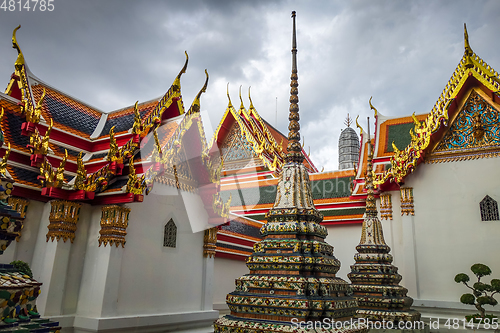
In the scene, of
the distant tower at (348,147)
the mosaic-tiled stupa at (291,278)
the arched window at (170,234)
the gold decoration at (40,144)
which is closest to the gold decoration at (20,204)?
the gold decoration at (40,144)

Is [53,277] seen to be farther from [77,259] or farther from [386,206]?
[386,206]

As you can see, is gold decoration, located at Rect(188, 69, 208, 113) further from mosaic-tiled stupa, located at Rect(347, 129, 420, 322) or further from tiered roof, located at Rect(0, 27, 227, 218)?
mosaic-tiled stupa, located at Rect(347, 129, 420, 322)

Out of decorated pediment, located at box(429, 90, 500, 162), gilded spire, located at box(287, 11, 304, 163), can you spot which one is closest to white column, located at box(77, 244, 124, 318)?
gilded spire, located at box(287, 11, 304, 163)

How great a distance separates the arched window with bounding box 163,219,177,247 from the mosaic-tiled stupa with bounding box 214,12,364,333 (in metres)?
2.80

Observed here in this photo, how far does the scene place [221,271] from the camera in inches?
336

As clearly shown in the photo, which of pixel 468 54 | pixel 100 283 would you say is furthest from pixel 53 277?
pixel 468 54

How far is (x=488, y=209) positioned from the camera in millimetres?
7676

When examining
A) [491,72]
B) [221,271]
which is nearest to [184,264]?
[221,271]

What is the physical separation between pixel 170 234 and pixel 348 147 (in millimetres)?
23852

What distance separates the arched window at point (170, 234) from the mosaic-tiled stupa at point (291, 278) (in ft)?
9.18

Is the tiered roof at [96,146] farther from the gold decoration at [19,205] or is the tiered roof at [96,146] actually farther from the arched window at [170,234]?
the arched window at [170,234]

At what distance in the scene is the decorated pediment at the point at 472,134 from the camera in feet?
26.1

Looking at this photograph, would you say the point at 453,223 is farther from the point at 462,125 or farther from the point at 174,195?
the point at 174,195

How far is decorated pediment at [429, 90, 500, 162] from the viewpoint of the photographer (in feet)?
26.1
